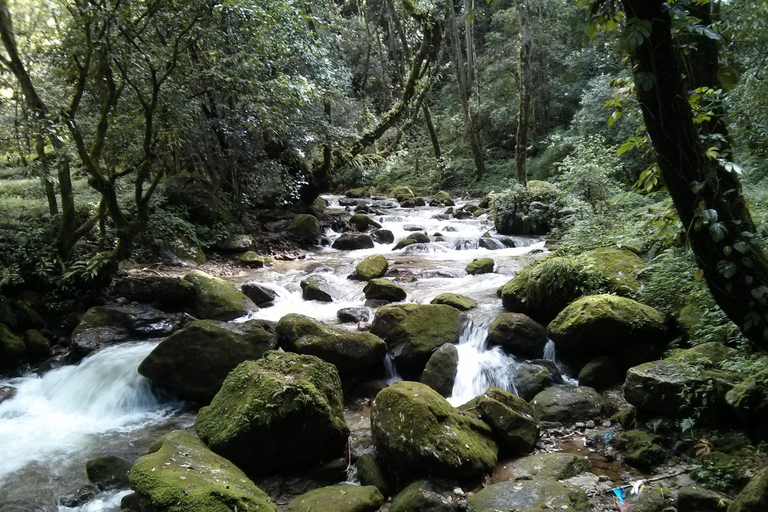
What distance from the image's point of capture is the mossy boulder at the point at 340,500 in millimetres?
3996

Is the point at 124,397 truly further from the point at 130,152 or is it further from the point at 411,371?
the point at 130,152

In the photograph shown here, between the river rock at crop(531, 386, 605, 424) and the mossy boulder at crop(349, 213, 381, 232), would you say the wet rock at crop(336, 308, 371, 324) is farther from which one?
the mossy boulder at crop(349, 213, 381, 232)

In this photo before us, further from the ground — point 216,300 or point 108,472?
point 216,300

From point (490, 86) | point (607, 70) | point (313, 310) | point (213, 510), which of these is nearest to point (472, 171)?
point (490, 86)

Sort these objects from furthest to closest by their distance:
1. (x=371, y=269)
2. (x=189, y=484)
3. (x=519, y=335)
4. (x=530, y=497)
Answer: (x=371, y=269), (x=519, y=335), (x=530, y=497), (x=189, y=484)

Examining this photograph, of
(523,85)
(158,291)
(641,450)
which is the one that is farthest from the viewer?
(523,85)

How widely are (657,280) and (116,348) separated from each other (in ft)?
26.5

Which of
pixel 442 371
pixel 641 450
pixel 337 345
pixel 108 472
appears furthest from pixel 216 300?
pixel 641 450

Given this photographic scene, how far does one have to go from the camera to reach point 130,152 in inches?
397

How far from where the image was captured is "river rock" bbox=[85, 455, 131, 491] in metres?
4.73

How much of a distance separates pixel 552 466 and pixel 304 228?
11.9m

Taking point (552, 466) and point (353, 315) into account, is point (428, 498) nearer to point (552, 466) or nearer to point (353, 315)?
point (552, 466)

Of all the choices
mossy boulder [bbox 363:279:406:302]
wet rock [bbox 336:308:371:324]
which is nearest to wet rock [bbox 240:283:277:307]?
wet rock [bbox 336:308:371:324]

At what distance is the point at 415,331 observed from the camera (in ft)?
22.9
